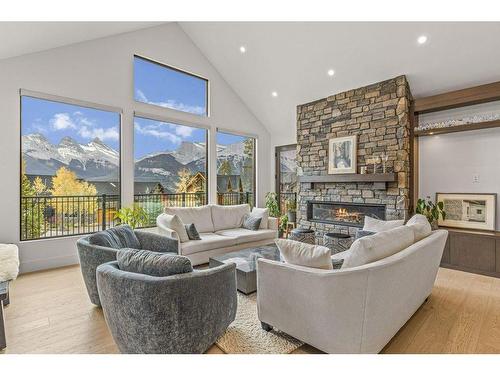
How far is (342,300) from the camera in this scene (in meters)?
1.65

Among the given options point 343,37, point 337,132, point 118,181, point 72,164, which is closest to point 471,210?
point 337,132

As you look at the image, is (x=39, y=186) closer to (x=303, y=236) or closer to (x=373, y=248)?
(x=303, y=236)

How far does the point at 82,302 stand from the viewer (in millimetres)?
2773

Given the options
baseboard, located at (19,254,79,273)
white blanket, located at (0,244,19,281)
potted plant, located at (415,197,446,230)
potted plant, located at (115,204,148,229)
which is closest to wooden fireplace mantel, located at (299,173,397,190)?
potted plant, located at (415,197,446,230)

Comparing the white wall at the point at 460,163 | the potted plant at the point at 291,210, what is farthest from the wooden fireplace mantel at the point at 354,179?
the potted plant at the point at 291,210

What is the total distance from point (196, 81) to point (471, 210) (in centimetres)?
558

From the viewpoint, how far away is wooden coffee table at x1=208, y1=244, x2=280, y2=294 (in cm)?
287

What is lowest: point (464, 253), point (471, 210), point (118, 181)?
point (464, 253)

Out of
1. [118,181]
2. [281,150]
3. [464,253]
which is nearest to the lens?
[464,253]

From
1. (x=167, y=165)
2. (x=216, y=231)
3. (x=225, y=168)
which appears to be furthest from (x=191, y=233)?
(x=225, y=168)

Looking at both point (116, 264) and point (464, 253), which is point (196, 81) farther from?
point (464, 253)

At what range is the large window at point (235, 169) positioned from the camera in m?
6.45

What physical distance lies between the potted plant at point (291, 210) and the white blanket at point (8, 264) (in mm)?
4957

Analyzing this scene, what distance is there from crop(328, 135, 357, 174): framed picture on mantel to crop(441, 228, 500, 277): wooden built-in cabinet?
1.91 m
